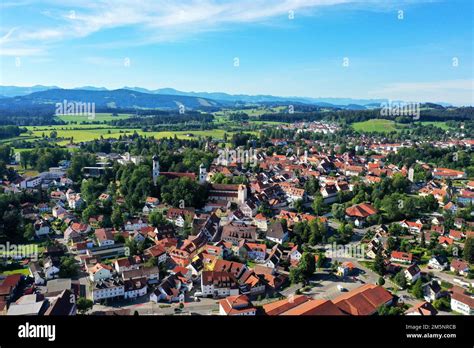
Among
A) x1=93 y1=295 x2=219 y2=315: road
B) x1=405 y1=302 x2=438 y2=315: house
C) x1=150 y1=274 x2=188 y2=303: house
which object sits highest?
x1=405 y1=302 x2=438 y2=315: house

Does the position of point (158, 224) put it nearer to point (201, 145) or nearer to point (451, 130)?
point (201, 145)

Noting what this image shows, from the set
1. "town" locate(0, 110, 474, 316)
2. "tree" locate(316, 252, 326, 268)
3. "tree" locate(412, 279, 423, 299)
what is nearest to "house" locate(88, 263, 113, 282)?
"town" locate(0, 110, 474, 316)

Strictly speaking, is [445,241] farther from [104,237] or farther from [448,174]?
[448,174]

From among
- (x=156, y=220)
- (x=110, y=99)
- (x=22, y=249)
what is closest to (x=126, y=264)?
(x=156, y=220)

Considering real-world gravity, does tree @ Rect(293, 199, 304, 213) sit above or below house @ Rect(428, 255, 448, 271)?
above

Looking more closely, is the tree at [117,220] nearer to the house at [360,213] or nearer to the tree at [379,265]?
the house at [360,213]

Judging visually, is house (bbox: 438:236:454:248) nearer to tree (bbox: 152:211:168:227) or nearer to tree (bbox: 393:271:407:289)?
tree (bbox: 393:271:407:289)
